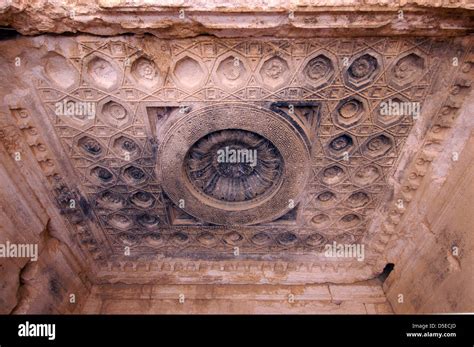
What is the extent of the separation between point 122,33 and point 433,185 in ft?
12.1

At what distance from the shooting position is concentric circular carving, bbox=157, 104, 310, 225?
3451mm

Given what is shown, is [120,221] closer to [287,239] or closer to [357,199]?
[287,239]

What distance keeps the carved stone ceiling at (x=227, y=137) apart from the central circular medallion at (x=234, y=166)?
0.06 ft

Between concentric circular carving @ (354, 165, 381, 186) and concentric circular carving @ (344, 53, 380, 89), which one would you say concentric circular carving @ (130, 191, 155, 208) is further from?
concentric circular carving @ (344, 53, 380, 89)

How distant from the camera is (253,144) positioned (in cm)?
379

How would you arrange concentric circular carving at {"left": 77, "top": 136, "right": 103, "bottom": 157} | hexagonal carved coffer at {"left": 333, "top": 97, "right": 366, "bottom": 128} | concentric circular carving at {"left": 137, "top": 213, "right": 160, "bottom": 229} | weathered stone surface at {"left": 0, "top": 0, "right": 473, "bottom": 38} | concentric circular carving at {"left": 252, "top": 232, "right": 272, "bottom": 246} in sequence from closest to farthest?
weathered stone surface at {"left": 0, "top": 0, "right": 473, "bottom": 38}, hexagonal carved coffer at {"left": 333, "top": 97, "right": 366, "bottom": 128}, concentric circular carving at {"left": 77, "top": 136, "right": 103, "bottom": 157}, concentric circular carving at {"left": 137, "top": 213, "right": 160, "bottom": 229}, concentric circular carving at {"left": 252, "top": 232, "right": 272, "bottom": 246}

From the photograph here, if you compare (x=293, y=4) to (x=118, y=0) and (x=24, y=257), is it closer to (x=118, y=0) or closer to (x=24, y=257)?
(x=118, y=0)

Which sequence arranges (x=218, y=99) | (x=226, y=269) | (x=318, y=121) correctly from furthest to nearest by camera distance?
→ (x=226, y=269) < (x=318, y=121) < (x=218, y=99)

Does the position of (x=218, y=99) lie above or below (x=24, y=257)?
above

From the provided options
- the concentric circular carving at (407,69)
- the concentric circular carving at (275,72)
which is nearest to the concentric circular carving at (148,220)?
the concentric circular carving at (275,72)

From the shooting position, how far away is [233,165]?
163 inches

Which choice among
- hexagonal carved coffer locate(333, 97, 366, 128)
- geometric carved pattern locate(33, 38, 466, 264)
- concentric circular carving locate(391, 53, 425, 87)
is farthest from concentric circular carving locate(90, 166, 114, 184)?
concentric circular carving locate(391, 53, 425, 87)

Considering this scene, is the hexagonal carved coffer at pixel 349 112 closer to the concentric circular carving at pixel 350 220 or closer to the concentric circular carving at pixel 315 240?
the concentric circular carving at pixel 350 220

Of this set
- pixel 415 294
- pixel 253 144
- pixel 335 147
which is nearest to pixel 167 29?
pixel 253 144
